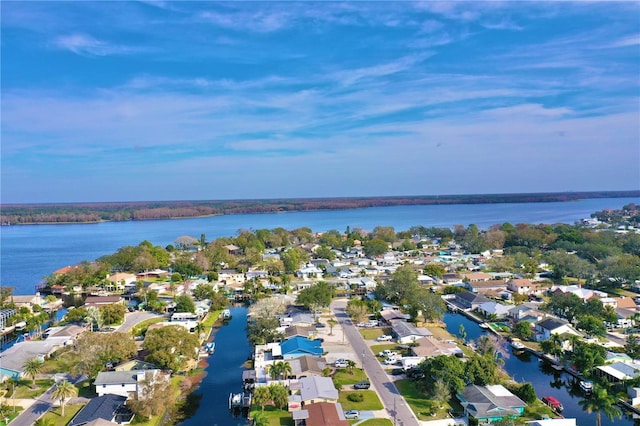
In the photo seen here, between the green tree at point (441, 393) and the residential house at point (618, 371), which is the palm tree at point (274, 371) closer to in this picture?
the green tree at point (441, 393)

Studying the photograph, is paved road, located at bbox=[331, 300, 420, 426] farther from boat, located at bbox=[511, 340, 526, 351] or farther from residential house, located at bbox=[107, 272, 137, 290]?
residential house, located at bbox=[107, 272, 137, 290]

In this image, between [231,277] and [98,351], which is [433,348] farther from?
[231,277]

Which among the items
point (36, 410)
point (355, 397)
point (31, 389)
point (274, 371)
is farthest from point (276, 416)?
point (31, 389)

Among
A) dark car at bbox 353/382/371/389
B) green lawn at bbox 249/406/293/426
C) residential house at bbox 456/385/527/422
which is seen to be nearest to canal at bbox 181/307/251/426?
green lawn at bbox 249/406/293/426

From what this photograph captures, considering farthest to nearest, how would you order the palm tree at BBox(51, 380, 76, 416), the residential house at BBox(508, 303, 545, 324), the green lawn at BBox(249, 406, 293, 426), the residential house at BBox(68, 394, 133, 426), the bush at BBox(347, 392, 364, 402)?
1. the residential house at BBox(508, 303, 545, 324)
2. the bush at BBox(347, 392, 364, 402)
3. the palm tree at BBox(51, 380, 76, 416)
4. the green lawn at BBox(249, 406, 293, 426)
5. the residential house at BBox(68, 394, 133, 426)

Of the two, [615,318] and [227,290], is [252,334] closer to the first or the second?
[227,290]

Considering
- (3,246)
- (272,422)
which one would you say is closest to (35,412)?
(272,422)

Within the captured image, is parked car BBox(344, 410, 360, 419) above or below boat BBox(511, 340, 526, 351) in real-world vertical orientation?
above
